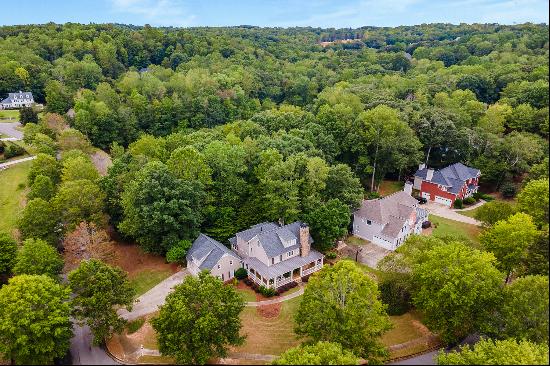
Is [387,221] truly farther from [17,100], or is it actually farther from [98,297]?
[17,100]

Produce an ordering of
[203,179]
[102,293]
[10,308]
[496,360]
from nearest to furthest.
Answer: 1. [496,360]
2. [10,308]
3. [102,293]
4. [203,179]

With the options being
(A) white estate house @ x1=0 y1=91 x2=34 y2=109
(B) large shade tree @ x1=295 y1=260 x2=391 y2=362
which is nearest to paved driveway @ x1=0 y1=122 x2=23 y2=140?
(A) white estate house @ x1=0 y1=91 x2=34 y2=109

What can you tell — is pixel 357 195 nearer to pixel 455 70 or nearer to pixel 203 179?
pixel 203 179

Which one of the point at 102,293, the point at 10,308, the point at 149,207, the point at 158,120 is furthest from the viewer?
the point at 158,120

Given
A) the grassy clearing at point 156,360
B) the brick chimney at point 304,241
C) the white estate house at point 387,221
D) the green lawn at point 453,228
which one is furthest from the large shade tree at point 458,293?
the grassy clearing at point 156,360

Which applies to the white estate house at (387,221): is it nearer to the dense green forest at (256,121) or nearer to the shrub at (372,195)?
the dense green forest at (256,121)

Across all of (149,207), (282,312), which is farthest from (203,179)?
(282,312)

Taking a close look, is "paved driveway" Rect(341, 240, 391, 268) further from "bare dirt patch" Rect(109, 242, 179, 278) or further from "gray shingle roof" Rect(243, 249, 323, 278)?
"bare dirt patch" Rect(109, 242, 179, 278)
